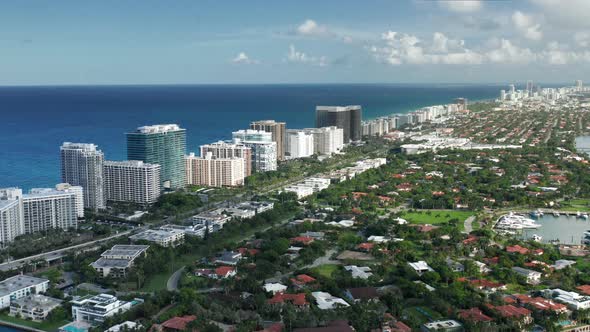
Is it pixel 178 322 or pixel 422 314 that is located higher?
pixel 178 322

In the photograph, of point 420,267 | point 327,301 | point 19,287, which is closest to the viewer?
point 327,301

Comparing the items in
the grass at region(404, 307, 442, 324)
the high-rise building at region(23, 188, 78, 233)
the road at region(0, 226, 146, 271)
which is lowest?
the grass at region(404, 307, 442, 324)

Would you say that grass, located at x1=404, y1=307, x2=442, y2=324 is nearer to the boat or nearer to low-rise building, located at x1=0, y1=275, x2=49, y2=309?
the boat

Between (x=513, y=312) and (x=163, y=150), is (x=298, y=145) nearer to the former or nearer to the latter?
(x=163, y=150)

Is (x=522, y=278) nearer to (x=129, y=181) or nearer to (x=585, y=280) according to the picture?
(x=585, y=280)

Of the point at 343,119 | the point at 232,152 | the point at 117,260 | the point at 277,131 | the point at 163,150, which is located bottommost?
the point at 117,260

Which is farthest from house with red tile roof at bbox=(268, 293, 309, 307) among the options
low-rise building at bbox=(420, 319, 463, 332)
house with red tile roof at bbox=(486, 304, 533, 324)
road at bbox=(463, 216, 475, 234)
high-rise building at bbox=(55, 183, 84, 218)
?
high-rise building at bbox=(55, 183, 84, 218)

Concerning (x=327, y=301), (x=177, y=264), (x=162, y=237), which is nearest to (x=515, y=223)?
(x=327, y=301)

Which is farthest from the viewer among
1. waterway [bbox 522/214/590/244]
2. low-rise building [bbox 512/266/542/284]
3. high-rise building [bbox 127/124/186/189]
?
high-rise building [bbox 127/124/186/189]
